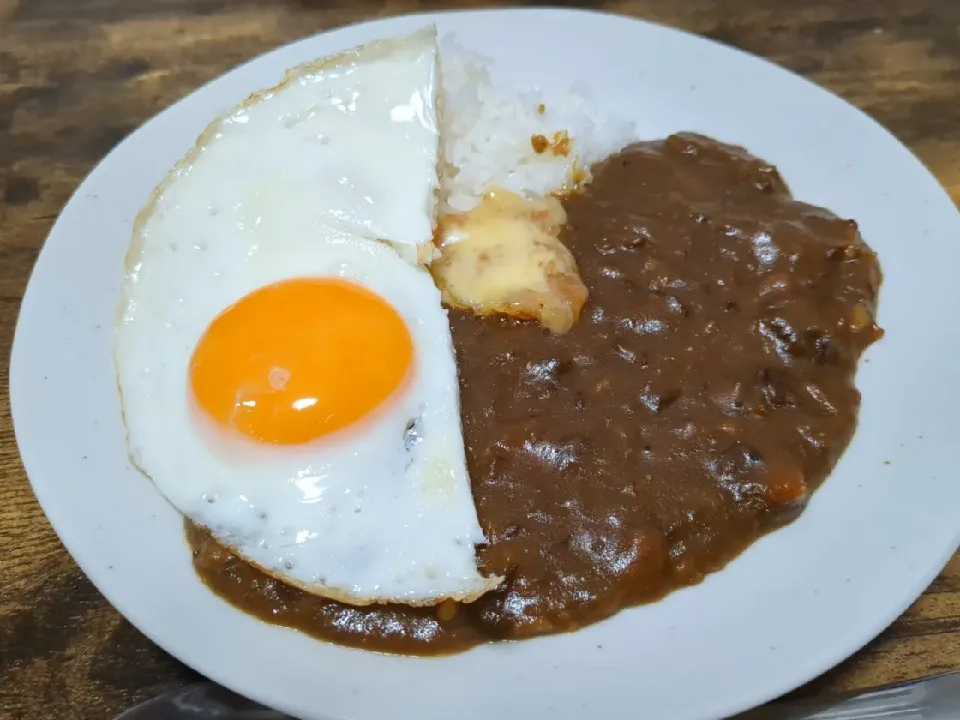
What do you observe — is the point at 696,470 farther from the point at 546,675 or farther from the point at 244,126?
the point at 244,126

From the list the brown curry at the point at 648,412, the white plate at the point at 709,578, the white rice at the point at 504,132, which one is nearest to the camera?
the white plate at the point at 709,578

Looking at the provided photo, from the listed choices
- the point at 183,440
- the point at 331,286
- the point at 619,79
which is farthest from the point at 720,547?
the point at 619,79

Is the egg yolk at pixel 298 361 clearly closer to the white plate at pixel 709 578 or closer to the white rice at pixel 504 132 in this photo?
the white plate at pixel 709 578

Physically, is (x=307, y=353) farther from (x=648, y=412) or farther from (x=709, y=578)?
(x=709, y=578)

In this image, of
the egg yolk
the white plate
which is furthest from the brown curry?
the egg yolk

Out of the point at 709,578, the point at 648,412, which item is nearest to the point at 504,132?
the point at 648,412

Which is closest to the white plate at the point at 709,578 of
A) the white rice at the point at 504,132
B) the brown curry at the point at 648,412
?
the brown curry at the point at 648,412

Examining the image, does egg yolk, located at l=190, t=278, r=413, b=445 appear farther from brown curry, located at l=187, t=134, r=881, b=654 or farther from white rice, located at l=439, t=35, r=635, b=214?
white rice, located at l=439, t=35, r=635, b=214
